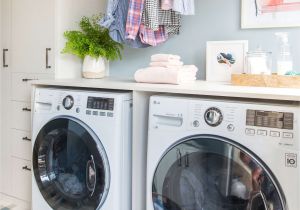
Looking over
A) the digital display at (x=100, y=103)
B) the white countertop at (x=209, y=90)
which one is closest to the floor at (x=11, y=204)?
the white countertop at (x=209, y=90)

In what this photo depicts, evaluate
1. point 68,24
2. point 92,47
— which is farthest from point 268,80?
point 68,24

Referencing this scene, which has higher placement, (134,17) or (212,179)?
(134,17)

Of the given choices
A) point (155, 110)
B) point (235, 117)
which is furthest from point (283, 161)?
point (155, 110)

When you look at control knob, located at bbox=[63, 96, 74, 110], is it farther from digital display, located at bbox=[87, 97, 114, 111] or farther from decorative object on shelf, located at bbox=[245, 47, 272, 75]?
decorative object on shelf, located at bbox=[245, 47, 272, 75]

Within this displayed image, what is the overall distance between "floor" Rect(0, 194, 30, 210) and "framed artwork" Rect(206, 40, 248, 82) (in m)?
1.61

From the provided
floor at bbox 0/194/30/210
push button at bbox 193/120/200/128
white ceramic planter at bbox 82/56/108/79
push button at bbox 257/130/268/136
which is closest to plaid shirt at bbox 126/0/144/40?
white ceramic planter at bbox 82/56/108/79

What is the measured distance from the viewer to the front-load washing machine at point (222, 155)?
115cm

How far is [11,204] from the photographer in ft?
7.61

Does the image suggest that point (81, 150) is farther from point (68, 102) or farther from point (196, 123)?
point (196, 123)

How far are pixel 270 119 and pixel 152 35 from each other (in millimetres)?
1023

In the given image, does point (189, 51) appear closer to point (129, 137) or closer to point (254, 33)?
point (254, 33)

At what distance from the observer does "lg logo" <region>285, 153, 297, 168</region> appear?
1.13m

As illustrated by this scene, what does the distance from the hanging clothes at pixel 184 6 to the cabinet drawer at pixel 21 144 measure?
4.35 feet

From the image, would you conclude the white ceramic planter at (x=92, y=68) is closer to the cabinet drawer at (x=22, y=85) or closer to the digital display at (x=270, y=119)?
the cabinet drawer at (x=22, y=85)
